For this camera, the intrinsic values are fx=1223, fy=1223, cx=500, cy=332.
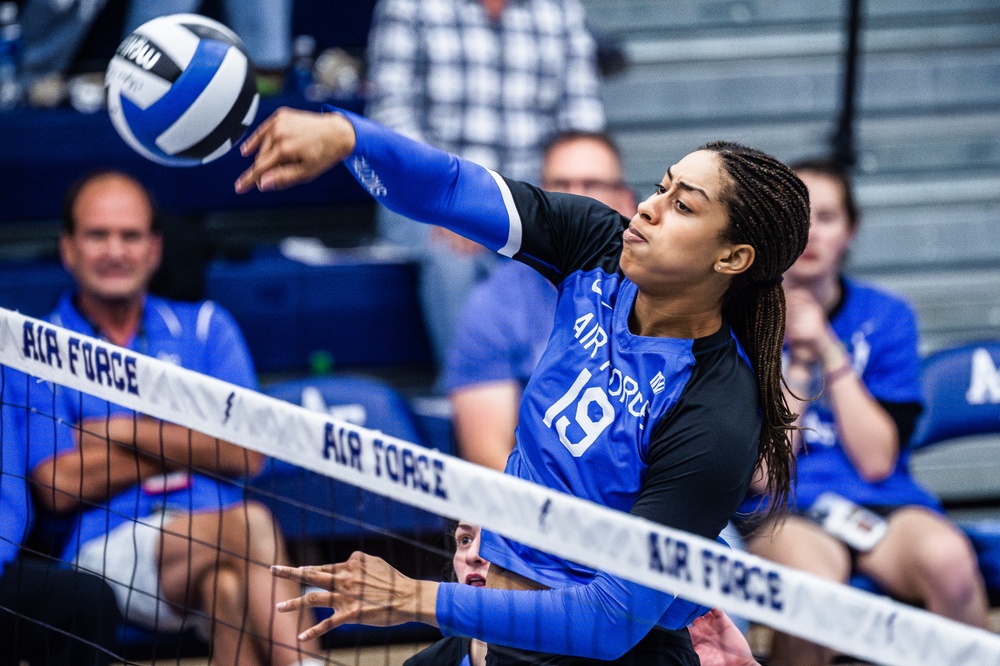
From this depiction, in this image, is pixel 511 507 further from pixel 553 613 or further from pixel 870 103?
pixel 870 103

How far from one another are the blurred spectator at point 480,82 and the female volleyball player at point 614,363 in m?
2.31

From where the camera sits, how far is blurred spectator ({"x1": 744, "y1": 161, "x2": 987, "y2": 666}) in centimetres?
346

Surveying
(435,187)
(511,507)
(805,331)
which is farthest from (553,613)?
(805,331)

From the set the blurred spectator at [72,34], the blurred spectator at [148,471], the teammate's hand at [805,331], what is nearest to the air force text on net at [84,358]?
the blurred spectator at [148,471]

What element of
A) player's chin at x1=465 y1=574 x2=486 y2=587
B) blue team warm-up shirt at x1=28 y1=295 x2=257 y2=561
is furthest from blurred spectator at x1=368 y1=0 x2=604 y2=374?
player's chin at x1=465 y1=574 x2=486 y2=587

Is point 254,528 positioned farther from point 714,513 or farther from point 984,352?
point 984,352

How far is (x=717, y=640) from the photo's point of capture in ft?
7.84

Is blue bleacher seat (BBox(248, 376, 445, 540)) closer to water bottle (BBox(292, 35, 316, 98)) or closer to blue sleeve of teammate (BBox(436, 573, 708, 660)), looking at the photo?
water bottle (BBox(292, 35, 316, 98))

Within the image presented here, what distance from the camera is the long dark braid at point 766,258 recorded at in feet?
6.68

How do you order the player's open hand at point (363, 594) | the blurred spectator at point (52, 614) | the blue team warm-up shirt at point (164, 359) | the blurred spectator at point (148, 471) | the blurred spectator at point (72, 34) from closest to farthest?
1. the player's open hand at point (363, 594)
2. the blurred spectator at point (52, 614)
3. the blurred spectator at point (148, 471)
4. the blue team warm-up shirt at point (164, 359)
5. the blurred spectator at point (72, 34)

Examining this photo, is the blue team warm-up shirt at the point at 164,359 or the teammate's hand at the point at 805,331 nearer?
the blue team warm-up shirt at the point at 164,359

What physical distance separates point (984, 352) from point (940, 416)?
0.86 ft

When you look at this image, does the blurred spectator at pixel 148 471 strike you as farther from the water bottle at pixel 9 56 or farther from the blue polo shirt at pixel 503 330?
the water bottle at pixel 9 56

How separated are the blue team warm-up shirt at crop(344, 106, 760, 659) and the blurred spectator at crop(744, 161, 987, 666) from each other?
134 cm
